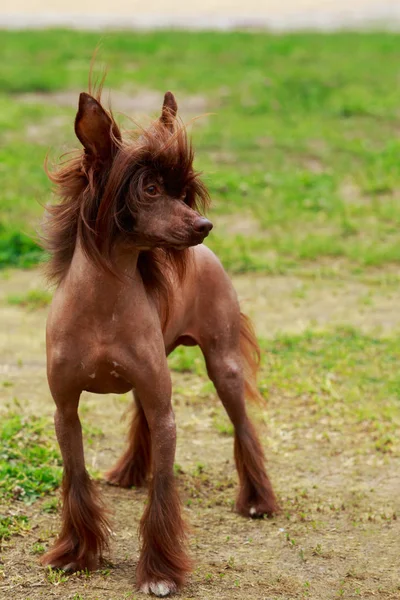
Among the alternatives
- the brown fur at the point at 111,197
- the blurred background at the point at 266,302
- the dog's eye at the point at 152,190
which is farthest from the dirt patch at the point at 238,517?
the dog's eye at the point at 152,190

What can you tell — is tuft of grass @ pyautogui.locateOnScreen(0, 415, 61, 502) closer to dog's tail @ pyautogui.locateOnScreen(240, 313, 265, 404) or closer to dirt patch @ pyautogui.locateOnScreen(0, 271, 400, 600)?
dirt patch @ pyautogui.locateOnScreen(0, 271, 400, 600)

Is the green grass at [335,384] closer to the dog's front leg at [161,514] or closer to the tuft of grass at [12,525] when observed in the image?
the tuft of grass at [12,525]

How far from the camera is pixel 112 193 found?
386cm

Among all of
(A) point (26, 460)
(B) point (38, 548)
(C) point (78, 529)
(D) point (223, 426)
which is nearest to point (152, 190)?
(C) point (78, 529)

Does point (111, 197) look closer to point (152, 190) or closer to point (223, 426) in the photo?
point (152, 190)

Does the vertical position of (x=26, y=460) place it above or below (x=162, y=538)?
below

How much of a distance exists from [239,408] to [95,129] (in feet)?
5.39

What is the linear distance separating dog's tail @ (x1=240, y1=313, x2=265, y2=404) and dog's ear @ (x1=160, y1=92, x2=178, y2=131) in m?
1.32

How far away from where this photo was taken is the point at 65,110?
12.5 m

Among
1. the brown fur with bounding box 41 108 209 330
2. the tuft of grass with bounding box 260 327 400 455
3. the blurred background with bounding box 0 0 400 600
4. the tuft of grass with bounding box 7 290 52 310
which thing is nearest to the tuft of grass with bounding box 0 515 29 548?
the blurred background with bounding box 0 0 400 600

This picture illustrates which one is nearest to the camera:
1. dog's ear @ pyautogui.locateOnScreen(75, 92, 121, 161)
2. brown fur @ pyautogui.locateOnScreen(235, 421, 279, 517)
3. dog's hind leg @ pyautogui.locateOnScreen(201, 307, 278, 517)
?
dog's ear @ pyautogui.locateOnScreen(75, 92, 121, 161)

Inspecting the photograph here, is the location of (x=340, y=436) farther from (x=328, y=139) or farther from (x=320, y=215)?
(x=328, y=139)

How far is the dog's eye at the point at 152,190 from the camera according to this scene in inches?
152

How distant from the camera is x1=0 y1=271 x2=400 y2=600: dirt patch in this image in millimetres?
4238
